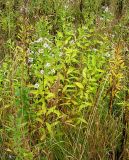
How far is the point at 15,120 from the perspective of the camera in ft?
7.14

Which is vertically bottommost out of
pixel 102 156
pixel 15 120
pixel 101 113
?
pixel 102 156

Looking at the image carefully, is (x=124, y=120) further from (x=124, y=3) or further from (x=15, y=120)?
(x=124, y=3)

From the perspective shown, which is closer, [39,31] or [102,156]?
[102,156]

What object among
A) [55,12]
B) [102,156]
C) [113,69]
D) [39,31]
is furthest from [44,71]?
[55,12]

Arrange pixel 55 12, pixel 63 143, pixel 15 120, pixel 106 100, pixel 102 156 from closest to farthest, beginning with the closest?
1. pixel 15 120
2. pixel 102 156
3. pixel 63 143
4. pixel 106 100
5. pixel 55 12

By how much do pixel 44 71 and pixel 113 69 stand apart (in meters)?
0.47

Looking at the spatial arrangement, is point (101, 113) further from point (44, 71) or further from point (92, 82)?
point (44, 71)

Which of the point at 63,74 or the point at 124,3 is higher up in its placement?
the point at 124,3

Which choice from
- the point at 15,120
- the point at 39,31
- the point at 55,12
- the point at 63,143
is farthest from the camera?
the point at 55,12

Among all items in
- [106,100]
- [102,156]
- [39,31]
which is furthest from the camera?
[39,31]

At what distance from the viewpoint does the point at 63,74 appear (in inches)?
114

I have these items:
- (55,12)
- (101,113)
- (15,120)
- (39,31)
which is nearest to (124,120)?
(101,113)

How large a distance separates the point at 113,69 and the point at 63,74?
408mm

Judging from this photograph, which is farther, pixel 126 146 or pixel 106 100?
pixel 106 100
